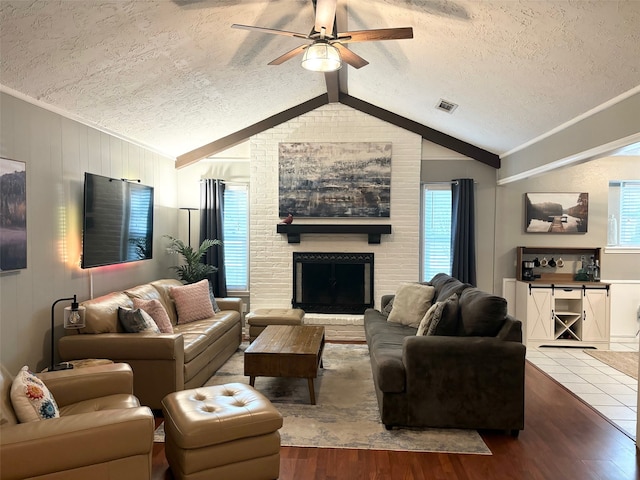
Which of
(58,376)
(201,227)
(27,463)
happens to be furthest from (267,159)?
(27,463)

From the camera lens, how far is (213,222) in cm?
613

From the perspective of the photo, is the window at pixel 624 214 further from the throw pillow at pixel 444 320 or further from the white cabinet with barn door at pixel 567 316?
the throw pillow at pixel 444 320

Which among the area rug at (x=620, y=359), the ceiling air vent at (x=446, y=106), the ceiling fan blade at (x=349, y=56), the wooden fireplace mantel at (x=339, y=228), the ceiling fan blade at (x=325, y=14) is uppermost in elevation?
the ceiling air vent at (x=446, y=106)

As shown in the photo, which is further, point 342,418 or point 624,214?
point 624,214

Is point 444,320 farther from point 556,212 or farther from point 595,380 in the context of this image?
point 556,212

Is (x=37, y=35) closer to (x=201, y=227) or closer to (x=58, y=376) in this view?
(x=58, y=376)

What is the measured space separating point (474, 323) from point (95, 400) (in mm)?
2574

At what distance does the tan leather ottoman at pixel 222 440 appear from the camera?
2357 millimetres

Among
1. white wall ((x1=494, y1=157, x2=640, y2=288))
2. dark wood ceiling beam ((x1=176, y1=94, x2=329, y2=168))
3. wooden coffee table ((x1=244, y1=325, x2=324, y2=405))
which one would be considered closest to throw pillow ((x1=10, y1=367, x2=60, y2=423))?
wooden coffee table ((x1=244, y1=325, x2=324, y2=405))

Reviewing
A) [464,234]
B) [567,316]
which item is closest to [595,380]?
[567,316]

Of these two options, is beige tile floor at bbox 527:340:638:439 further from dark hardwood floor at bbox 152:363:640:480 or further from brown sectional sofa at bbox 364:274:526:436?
brown sectional sofa at bbox 364:274:526:436

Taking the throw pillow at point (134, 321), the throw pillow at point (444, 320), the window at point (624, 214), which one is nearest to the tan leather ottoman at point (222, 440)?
the throw pillow at point (134, 321)

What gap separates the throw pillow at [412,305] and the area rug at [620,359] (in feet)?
7.32

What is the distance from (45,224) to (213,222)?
2.83 metres
